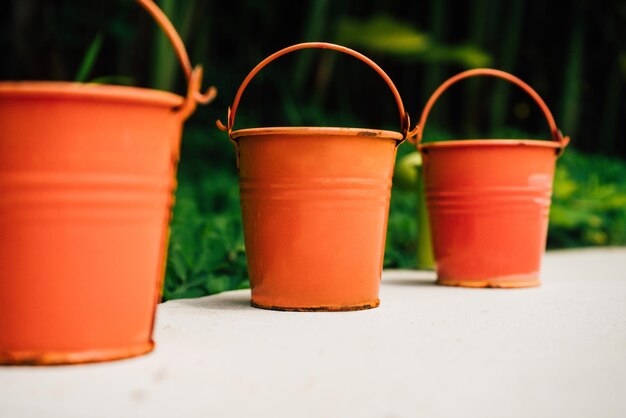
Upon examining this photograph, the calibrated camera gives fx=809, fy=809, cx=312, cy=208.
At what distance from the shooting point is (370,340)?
4.85 ft

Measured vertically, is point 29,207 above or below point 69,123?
Result: below

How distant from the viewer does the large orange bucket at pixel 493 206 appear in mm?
2328

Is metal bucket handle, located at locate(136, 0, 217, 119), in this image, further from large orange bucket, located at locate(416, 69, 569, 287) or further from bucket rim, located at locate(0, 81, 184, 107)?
large orange bucket, located at locate(416, 69, 569, 287)

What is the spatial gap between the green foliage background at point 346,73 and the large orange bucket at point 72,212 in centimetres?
78

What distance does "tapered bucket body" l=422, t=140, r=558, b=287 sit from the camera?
2328mm

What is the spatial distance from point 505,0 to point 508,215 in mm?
4560

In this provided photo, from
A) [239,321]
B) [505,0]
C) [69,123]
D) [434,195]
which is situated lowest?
[239,321]

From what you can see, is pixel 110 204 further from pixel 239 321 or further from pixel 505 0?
pixel 505 0

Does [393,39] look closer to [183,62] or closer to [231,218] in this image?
[231,218]

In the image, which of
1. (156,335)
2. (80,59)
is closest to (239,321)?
(156,335)

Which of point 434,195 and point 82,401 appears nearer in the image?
point 82,401

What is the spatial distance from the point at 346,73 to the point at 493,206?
4246 millimetres

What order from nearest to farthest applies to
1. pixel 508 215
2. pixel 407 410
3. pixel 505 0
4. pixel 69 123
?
1. pixel 407 410
2. pixel 69 123
3. pixel 508 215
4. pixel 505 0

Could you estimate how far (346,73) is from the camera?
6430mm
